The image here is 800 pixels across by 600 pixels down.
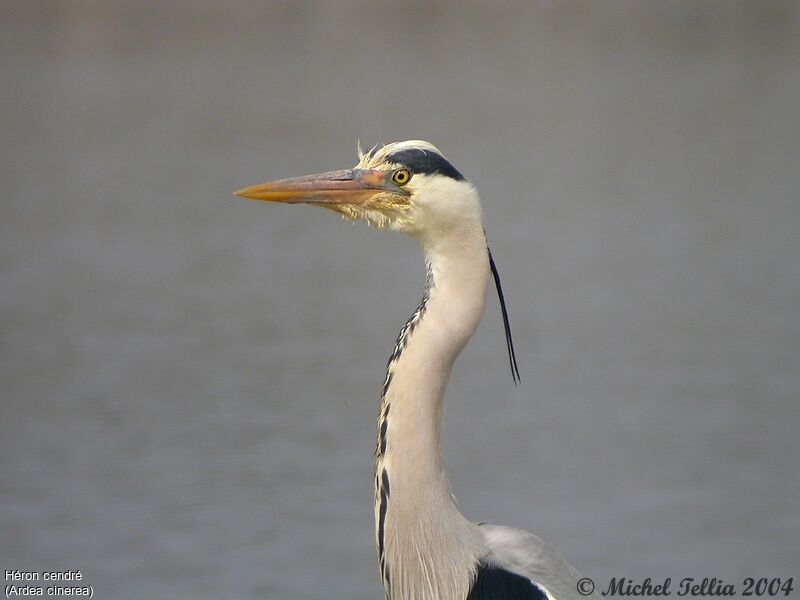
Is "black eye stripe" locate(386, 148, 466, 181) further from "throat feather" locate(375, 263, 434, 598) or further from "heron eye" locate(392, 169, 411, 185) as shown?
"throat feather" locate(375, 263, 434, 598)

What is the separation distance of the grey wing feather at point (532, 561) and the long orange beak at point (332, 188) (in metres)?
0.69

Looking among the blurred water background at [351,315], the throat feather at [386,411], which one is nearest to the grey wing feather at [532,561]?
the throat feather at [386,411]

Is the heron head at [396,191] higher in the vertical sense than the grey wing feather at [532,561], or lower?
higher

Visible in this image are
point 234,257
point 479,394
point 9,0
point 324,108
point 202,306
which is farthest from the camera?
point 9,0

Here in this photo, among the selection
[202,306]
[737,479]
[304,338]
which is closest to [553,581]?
[737,479]

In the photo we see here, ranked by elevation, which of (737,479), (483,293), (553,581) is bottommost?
(737,479)

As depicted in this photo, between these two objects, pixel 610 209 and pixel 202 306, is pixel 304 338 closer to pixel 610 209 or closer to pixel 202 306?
pixel 202 306

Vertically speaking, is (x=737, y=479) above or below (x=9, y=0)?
below

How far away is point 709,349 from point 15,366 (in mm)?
2976

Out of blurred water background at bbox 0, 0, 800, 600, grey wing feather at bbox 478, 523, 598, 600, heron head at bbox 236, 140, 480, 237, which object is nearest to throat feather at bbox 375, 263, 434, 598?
heron head at bbox 236, 140, 480, 237

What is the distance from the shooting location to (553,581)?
8.34ft

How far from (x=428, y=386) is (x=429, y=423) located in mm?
69

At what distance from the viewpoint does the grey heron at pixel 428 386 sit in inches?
96.5

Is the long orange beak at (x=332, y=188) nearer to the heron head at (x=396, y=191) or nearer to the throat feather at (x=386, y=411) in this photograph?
the heron head at (x=396, y=191)
